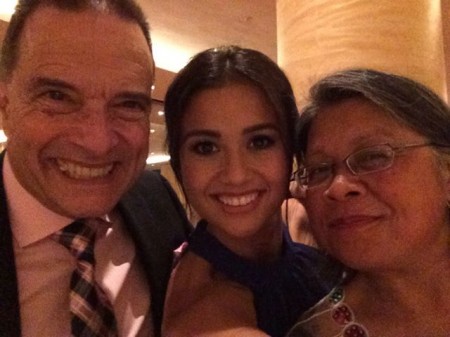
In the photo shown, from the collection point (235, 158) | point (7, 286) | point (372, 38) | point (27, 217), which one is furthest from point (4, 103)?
point (372, 38)

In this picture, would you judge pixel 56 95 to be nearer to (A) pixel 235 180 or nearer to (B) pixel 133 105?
(B) pixel 133 105

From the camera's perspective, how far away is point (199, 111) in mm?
1383

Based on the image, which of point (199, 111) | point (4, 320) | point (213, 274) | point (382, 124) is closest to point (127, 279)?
point (213, 274)

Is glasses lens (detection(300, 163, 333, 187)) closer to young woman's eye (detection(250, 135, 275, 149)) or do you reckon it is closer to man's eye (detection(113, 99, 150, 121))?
young woman's eye (detection(250, 135, 275, 149))

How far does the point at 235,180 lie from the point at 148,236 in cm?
34

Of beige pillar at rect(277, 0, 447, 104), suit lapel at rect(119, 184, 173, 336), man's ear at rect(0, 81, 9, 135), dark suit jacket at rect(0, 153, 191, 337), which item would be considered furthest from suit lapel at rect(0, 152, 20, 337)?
beige pillar at rect(277, 0, 447, 104)

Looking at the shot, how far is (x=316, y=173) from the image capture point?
1233 mm

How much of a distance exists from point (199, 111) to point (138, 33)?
27cm

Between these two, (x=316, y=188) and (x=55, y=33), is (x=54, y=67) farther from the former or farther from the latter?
(x=316, y=188)

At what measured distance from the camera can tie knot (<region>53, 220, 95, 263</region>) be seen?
4.18ft

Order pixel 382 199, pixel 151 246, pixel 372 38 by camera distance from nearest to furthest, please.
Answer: pixel 382 199
pixel 151 246
pixel 372 38

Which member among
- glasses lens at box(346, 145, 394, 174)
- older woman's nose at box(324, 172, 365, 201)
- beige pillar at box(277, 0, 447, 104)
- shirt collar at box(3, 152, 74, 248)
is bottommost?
shirt collar at box(3, 152, 74, 248)

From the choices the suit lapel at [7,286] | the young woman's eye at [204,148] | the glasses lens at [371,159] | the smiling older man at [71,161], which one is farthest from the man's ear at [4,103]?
the glasses lens at [371,159]

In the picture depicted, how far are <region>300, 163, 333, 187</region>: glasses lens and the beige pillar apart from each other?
1.17ft
